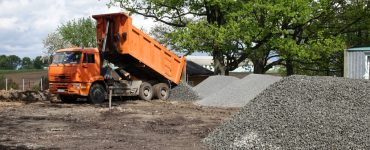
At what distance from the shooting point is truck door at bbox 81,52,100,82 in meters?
18.6

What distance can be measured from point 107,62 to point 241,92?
5.60m

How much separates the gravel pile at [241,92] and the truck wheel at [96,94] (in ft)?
12.7

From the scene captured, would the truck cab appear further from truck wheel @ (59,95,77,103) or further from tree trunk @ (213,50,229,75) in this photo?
tree trunk @ (213,50,229,75)

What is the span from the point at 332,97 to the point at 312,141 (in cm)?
188

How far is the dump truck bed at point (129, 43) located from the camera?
1845 centimetres

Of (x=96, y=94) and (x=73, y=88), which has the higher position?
(x=73, y=88)

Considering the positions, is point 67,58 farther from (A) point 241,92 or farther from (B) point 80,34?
(B) point 80,34

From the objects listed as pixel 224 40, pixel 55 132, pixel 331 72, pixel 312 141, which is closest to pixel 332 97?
pixel 312 141

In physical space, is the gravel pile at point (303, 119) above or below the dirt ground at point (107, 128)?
above

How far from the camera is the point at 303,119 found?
8.62 m

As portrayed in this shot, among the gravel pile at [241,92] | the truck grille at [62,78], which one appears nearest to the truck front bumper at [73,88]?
the truck grille at [62,78]

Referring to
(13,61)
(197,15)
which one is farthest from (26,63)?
(197,15)

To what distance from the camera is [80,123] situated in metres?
12.7

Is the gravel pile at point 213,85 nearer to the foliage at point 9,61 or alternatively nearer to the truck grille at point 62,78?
the truck grille at point 62,78
